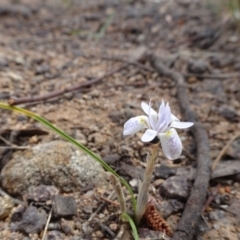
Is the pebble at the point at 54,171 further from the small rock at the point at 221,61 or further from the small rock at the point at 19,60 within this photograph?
the small rock at the point at 221,61

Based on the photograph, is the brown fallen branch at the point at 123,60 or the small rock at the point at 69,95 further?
the brown fallen branch at the point at 123,60

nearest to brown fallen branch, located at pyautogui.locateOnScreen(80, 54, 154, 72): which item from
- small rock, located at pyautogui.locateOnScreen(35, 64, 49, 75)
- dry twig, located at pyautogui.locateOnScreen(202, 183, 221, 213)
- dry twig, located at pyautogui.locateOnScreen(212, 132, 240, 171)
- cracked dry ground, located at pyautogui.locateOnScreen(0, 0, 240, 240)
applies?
cracked dry ground, located at pyautogui.locateOnScreen(0, 0, 240, 240)

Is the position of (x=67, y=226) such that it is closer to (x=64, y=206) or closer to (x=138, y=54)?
(x=64, y=206)

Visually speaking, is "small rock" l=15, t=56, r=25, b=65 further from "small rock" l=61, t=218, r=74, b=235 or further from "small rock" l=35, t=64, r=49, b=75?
"small rock" l=61, t=218, r=74, b=235

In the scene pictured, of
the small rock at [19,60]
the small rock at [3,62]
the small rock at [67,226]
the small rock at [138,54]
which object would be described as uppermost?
the small rock at [138,54]

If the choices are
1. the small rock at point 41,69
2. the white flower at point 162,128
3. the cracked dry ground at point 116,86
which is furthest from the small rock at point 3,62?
the white flower at point 162,128

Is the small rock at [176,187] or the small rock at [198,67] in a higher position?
the small rock at [198,67]

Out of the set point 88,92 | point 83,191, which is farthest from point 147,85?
point 83,191
